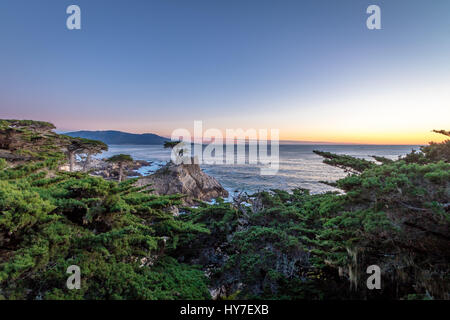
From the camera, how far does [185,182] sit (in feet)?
81.4

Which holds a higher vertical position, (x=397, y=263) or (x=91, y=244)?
(x=91, y=244)

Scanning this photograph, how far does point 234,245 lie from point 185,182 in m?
19.5

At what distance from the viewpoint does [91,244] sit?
12.4 feet

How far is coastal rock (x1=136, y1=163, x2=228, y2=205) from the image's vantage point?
78.0 ft

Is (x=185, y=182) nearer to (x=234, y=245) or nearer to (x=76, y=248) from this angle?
(x=234, y=245)

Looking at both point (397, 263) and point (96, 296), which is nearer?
point (96, 296)

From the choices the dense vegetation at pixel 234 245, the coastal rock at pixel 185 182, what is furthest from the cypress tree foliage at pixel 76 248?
the coastal rock at pixel 185 182

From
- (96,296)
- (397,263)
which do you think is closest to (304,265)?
(397,263)

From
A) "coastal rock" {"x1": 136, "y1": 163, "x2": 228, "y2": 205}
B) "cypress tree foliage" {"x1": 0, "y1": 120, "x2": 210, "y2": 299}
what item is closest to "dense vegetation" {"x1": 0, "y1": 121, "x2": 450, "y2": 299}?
"cypress tree foliage" {"x1": 0, "y1": 120, "x2": 210, "y2": 299}

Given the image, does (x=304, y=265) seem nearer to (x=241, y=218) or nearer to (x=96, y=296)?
(x=241, y=218)

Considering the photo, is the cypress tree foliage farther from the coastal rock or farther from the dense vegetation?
the coastal rock
